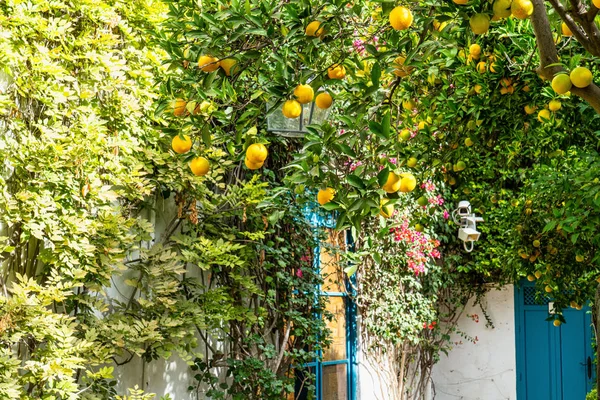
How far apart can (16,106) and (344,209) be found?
1.66 metres

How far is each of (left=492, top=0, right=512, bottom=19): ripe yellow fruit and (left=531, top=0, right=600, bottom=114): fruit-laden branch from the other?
0.51 feet

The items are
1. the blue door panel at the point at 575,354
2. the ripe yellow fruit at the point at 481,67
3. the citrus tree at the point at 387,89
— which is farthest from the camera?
the blue door panel at the point at 575,354

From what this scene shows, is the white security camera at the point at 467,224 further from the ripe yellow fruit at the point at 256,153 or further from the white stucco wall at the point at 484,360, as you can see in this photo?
the ripe yellow fruit at the point at 256,153

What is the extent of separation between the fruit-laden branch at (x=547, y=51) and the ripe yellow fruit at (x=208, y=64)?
Answer: 83 centimetres

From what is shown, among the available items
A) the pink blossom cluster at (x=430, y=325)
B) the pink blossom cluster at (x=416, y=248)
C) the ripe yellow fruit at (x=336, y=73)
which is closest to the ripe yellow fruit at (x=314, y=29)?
the ripe yellow fruit at (x=336, y=73)

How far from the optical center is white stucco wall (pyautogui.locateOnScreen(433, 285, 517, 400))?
8758 mm

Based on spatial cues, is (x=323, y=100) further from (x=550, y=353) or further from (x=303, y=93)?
(x=550, y=353)

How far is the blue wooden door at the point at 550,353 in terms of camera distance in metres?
8.71

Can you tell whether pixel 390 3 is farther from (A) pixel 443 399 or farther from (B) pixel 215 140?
(A) pixel 443 399

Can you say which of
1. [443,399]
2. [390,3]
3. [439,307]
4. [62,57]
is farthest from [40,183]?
[443,399]

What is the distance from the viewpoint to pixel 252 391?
4156mm

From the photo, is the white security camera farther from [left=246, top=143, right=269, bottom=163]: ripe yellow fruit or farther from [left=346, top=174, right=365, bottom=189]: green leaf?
[left=346, top=174, right=365, bottom=189]: green leaf

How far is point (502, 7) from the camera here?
5.31ft

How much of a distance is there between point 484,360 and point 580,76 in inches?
300
